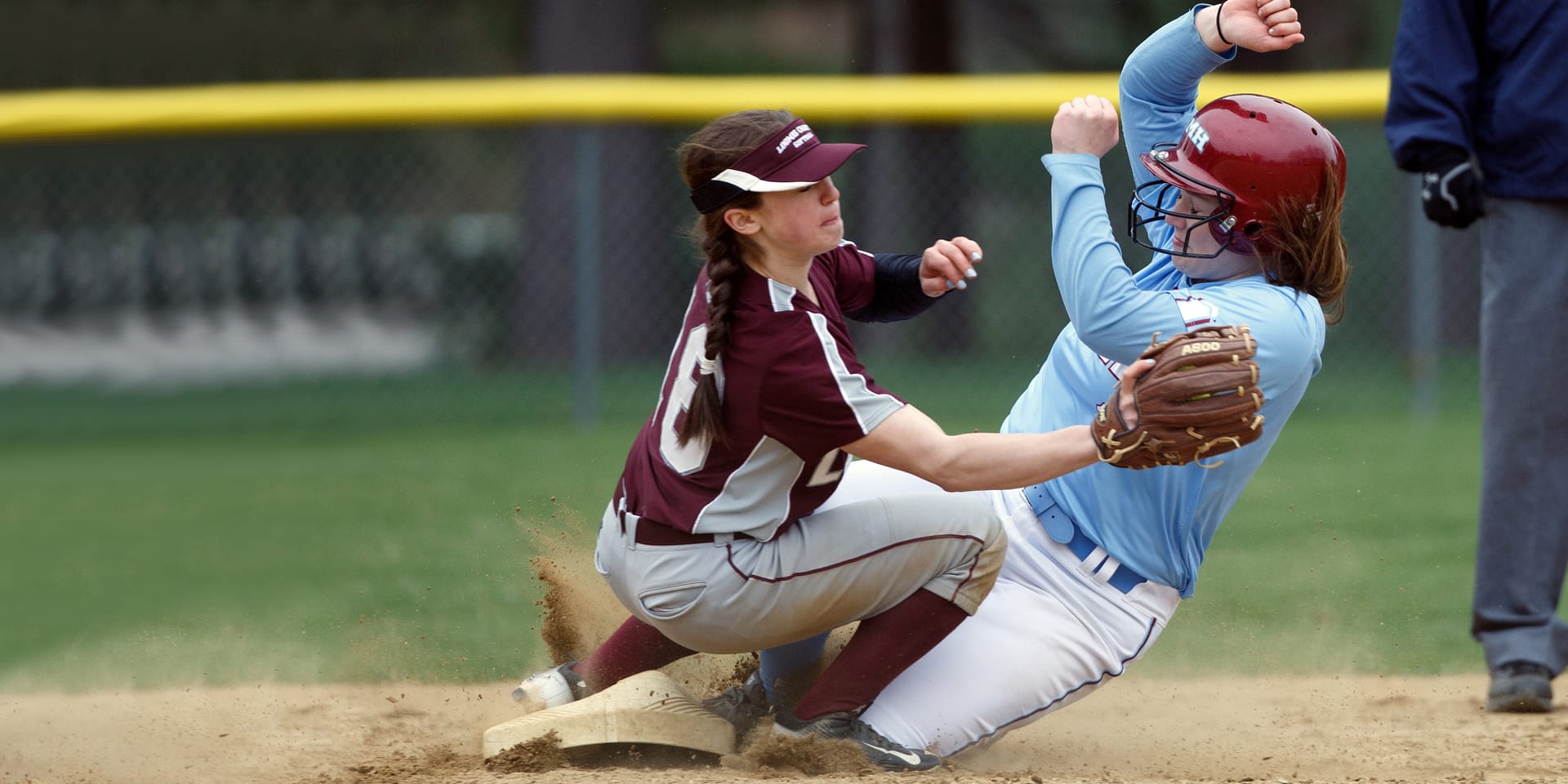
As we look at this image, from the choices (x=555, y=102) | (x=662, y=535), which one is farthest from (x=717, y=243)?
(x=555, y=102)

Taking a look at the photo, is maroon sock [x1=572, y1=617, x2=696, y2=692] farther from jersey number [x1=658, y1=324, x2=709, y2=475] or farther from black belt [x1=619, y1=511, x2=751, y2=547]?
jersey number [x1=658, y1=324, x2=709, y2=475]

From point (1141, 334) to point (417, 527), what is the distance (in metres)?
4.33

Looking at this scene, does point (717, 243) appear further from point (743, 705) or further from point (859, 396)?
point (743, 705)

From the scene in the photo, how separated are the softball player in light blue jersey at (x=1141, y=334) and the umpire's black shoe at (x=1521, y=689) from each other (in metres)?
1.11

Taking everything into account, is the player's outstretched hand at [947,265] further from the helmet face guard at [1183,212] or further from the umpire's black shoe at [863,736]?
the umpire's black shoe at [863,736]

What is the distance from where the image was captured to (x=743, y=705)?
3473 mm

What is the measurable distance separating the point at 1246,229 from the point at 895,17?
10767 mm

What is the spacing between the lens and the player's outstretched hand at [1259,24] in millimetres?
3203

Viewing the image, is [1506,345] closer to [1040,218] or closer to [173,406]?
[1040,218]

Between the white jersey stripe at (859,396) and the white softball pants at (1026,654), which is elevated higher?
the white jersey stripe at (859,396)

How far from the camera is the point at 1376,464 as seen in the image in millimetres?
7766

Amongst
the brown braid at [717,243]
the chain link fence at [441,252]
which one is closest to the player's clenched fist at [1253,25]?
the brown braid at [717,243]

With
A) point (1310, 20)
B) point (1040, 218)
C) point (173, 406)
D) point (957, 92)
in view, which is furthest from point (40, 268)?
point (1310, 20)

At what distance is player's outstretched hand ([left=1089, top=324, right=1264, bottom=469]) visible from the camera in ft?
9.02
